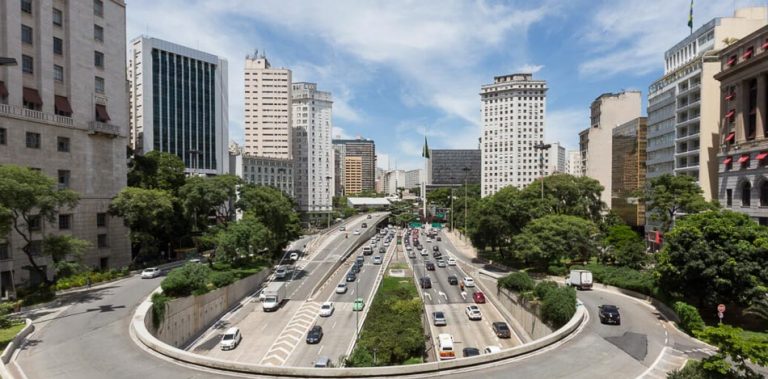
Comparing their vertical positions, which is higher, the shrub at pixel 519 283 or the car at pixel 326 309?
the shrub at pixel 519 283

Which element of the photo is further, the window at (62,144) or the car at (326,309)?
the car at (326,309)

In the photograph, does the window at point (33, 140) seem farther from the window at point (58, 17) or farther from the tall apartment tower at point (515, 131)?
the tall apartment tower at point (515, 131)

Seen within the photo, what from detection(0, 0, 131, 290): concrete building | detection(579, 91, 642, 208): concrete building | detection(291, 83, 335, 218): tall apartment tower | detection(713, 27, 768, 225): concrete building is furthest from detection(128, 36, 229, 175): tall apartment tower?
detection(713, 27, 768, 225): concrete building

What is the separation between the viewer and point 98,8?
5778 cm

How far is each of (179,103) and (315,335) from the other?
116577 mm

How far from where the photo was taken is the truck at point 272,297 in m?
53.5

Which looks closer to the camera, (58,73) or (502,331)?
(502,331)

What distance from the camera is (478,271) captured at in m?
72.4

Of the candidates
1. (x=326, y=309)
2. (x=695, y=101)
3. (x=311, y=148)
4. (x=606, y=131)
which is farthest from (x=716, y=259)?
(x=311, y=148)

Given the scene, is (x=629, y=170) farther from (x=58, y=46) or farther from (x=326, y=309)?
(x=58, y=46)

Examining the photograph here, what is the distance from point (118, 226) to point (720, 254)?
222ft

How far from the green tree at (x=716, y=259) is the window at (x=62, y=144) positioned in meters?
66.2

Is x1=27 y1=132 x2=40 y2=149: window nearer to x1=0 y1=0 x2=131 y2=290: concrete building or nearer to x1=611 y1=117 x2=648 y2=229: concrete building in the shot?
x1=0 y1=0 x2=131 y2=290: concrete building

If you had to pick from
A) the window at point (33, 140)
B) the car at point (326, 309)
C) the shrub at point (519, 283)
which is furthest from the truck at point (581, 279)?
the window at point (33, 140)
